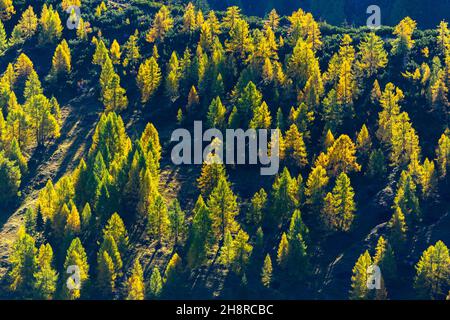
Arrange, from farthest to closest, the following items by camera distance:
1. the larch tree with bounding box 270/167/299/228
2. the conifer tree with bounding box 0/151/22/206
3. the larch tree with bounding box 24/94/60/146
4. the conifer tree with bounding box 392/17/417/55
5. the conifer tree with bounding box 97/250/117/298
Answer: the conifer tree with bounding box 392/17/417/55 → the larch tree with bounding box 24/94/60/146 → the conifer tree with bounding box 0/151/22/206 → the larch tree with bounding box 270/167/299/228 → the conifer tree with bounding box 97/250/117/298

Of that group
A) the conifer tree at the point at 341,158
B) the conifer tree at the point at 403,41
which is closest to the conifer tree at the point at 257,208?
the conifer tree at the point at 341,158

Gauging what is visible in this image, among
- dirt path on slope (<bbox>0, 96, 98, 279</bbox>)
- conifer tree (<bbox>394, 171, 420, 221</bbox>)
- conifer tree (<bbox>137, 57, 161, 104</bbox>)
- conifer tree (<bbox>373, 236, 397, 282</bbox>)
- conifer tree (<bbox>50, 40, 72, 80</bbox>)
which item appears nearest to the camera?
conifer tree (<bbox>373, 236, 397, 282</bbox>)

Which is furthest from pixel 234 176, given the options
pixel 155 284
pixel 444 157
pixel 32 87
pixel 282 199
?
pixel 32 87

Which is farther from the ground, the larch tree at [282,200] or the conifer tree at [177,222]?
the larch tree at [282,200]

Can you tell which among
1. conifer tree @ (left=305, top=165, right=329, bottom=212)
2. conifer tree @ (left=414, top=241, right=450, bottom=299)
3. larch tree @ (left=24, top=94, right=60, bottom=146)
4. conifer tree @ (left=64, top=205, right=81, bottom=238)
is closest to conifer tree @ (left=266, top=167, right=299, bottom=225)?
conifer tree @ (left=305, top=165, right=329, bottom=212)

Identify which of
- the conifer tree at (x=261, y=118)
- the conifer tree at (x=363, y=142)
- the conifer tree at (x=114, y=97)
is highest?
the conifer tree at (x=114, y=97)

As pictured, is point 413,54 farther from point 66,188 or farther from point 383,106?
point 66,188

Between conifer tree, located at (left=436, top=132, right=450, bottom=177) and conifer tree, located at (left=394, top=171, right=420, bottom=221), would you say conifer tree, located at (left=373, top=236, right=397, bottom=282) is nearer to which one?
conifer tree, located at (left=394, top=171, right=420, bottom=221)

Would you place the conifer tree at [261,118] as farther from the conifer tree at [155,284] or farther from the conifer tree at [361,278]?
the conifer tree at [155,284]

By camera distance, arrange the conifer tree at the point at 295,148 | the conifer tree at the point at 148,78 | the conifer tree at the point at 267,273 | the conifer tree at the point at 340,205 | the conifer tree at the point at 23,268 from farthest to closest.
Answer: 1. the conifer tree at the point at 148,78
2. the conifer tree at the point at 295,148
3. the conifer tree at the point at 340,205
4. the conifer tree at the point at 23,268
5. the conifer tree at the point at 267,273

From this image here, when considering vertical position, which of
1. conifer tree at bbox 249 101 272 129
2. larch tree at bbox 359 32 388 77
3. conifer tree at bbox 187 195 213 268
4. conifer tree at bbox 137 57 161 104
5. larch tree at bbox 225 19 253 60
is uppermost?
larch tree at bbox 225 19 253 60

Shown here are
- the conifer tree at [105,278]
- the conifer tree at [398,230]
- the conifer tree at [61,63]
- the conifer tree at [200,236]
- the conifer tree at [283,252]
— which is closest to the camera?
the conifer tree at [105,278]

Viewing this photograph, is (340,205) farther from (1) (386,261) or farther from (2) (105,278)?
(2) (105,278)
